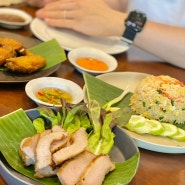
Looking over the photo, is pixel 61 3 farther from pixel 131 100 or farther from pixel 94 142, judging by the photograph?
pixel 94 142

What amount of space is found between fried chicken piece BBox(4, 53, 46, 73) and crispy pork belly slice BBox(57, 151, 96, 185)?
0.60 meters

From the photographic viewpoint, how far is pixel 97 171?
104 centimetres

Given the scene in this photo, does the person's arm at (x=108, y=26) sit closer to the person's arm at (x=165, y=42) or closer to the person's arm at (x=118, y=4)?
the person's arm at (x=165, y=42)

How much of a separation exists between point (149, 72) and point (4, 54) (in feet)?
2.36

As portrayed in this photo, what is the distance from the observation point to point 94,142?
121 centimetres

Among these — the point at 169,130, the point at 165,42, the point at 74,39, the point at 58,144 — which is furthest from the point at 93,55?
the point at 58,144

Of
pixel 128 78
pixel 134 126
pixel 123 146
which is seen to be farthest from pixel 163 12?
pixel 123 146

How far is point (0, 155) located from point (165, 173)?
0.51 metres

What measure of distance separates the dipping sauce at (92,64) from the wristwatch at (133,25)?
0.28 meters

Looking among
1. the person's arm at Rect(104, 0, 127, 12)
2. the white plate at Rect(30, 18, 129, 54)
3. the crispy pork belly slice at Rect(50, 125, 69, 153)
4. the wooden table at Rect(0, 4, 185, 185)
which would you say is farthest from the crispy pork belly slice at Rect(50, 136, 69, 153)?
the person's arm at Rect(104, 0, 127, 12)

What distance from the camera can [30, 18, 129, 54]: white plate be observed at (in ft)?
6.68

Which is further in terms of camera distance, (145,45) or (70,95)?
(145,45)

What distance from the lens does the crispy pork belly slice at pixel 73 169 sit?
1.00 m

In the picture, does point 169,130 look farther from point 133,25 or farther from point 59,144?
point 133,25
